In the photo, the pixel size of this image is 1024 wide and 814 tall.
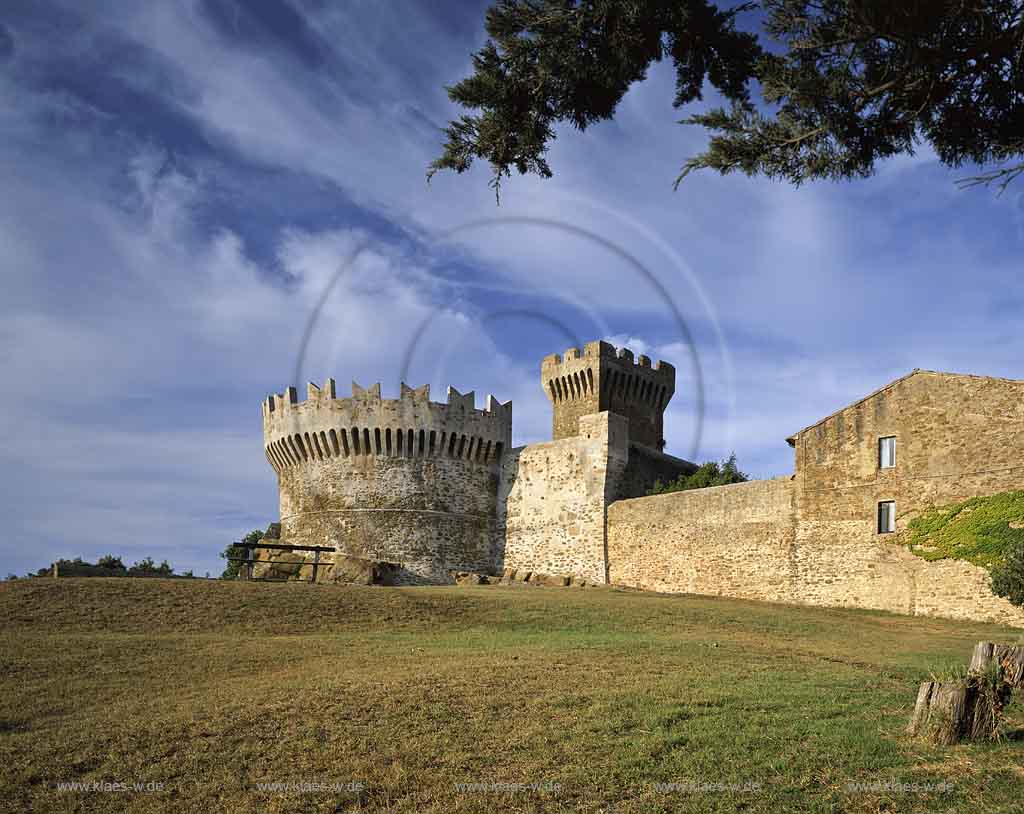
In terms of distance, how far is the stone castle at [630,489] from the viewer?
2633cm

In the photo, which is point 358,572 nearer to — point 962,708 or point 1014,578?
point 1014,578

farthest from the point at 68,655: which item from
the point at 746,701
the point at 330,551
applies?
the point at 330,551

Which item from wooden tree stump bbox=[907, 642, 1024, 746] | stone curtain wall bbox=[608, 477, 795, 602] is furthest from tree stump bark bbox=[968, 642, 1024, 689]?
stone curtain wall bbox=[608, 477, 795, 602]

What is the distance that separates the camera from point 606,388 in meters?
45.7

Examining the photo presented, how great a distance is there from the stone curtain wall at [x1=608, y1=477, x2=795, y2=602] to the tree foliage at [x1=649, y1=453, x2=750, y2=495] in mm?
3310

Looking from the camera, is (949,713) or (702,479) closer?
(949,713)

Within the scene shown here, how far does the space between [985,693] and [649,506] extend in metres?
23.6

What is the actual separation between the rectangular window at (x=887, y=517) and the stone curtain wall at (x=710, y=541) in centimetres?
293

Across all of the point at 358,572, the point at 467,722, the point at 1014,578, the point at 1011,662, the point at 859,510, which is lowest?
the point at 467,722

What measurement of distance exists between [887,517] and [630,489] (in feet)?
37.1

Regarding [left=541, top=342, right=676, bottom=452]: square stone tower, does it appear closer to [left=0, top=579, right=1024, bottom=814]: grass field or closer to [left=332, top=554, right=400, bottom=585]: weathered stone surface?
[left=332, top=554, right=400, bottom=585]: weathered stone surface

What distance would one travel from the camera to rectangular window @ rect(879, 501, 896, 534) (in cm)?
2723

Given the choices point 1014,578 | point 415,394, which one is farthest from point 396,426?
point 1014,578

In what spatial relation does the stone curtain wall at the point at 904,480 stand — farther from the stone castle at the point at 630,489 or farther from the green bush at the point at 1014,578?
the green bush at the point at 1014,578
